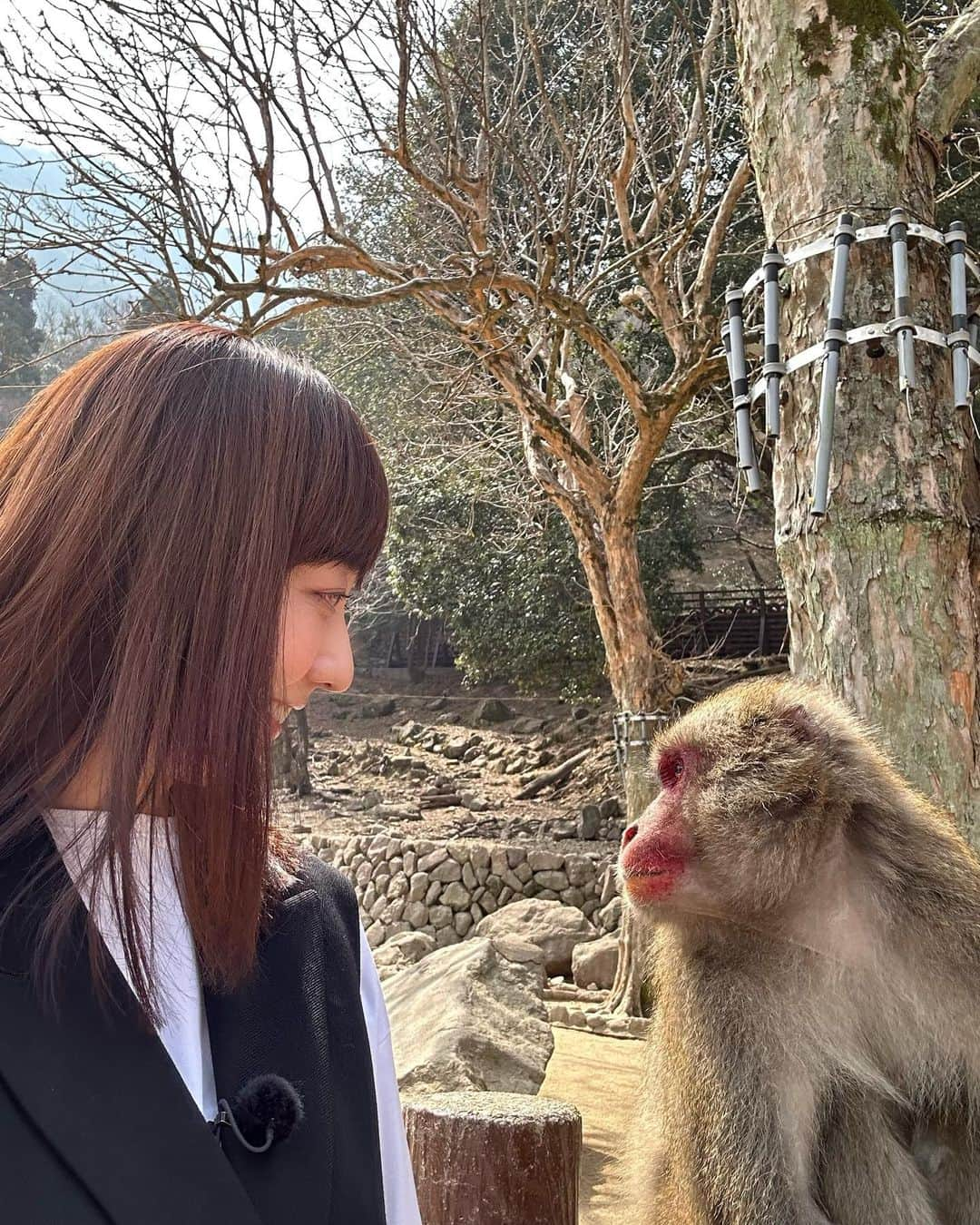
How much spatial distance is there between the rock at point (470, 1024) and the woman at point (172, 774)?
310 centimetres

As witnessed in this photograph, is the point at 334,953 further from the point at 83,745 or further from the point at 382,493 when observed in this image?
A: the point at 382,493

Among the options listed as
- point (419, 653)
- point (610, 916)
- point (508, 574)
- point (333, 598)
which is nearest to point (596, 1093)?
point (610, 916)

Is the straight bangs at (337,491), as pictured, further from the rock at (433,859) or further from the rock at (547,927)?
the rock at (433,859)

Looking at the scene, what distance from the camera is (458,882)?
10852 millimetres

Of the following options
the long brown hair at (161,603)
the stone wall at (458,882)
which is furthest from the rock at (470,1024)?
the stone wall at (458,882)

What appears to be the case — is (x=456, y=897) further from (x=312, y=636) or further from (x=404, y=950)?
(x=312, y=636)

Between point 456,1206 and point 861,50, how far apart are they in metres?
2.61

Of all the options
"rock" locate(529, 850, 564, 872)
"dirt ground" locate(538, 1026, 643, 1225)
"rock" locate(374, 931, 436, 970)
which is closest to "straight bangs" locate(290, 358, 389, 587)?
"dirt ground" locate(538, 1026, 643, 1225)

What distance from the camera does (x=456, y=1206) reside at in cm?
211

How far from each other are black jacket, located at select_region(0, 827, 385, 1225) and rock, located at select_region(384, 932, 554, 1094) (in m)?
3.05

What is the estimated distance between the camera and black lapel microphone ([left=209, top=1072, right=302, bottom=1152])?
3.06ft

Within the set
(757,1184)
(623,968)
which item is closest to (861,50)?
(757,1184)

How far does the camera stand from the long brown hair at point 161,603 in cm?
95

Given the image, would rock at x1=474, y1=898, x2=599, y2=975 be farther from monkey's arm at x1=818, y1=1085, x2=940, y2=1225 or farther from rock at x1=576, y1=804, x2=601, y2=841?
monkey's arm at x1=818, y1=1085, x2=940, y2=1225
